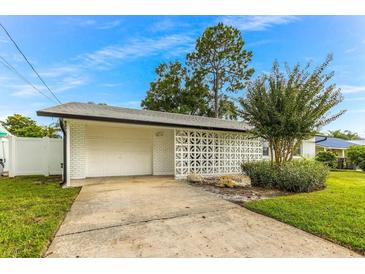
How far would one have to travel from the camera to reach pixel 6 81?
12531mm

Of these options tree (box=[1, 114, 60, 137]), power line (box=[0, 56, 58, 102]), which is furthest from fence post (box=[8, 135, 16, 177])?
tree (box=[1, 114, 60, 137])

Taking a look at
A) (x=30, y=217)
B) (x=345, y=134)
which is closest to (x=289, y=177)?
(x=30, y=217)

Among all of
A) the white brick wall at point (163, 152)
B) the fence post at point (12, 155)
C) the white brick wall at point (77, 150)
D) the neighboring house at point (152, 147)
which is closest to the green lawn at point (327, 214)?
the neighboring house at point (152, 147)

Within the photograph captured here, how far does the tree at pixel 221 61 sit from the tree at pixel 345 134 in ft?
110

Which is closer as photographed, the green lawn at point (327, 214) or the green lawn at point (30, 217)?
the green lawn at point (30, 217)

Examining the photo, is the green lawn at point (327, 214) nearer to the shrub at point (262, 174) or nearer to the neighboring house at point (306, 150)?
the shrub at point (262, 174)

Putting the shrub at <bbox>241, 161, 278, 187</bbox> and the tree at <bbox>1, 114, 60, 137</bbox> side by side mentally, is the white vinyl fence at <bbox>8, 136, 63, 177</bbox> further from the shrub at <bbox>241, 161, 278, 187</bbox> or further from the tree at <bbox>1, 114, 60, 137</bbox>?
the tree at <bbox>1, 114, 60, 137</bbox>

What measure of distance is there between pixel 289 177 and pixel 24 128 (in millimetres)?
26256

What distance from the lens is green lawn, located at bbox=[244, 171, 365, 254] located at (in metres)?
3.44

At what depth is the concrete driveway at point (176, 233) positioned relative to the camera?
113 inches
